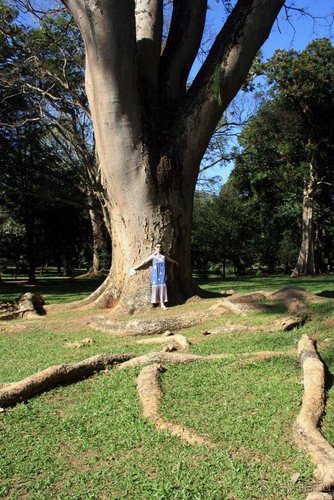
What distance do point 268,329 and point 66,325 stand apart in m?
3.81

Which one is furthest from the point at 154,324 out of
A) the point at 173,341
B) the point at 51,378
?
the point at 51,378

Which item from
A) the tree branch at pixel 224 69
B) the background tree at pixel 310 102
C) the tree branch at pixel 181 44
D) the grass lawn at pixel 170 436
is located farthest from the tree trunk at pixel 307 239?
the grass lawn at pixel 170 436

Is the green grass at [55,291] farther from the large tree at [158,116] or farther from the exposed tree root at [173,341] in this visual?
the exposed tree root at [173,341]

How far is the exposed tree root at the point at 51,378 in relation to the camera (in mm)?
4497

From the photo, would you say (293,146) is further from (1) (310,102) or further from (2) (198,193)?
(2) (198,193)

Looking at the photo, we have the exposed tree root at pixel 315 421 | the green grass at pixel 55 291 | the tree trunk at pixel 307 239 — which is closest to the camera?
the exposed tree root at pixel 315 421

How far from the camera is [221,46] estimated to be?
8.70 m

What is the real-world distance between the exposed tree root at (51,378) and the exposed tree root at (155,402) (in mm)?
562

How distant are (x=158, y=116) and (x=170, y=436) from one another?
6.78m

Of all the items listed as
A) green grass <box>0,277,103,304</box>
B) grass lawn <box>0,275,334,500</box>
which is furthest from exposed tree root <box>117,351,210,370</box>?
green grass <box>0,277,103,304</box>

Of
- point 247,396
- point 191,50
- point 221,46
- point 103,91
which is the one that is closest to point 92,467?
point 247,396

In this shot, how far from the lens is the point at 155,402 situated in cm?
425

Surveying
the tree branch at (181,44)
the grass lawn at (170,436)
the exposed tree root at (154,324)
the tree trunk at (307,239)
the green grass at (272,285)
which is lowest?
the grass lawn at (170,436)

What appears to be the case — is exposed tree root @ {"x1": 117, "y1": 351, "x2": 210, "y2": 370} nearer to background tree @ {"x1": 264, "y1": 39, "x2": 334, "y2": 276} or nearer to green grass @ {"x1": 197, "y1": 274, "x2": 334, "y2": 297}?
green grass @ {"x1": 197, "y1": 274, "x2": 334, "y2": 297}
